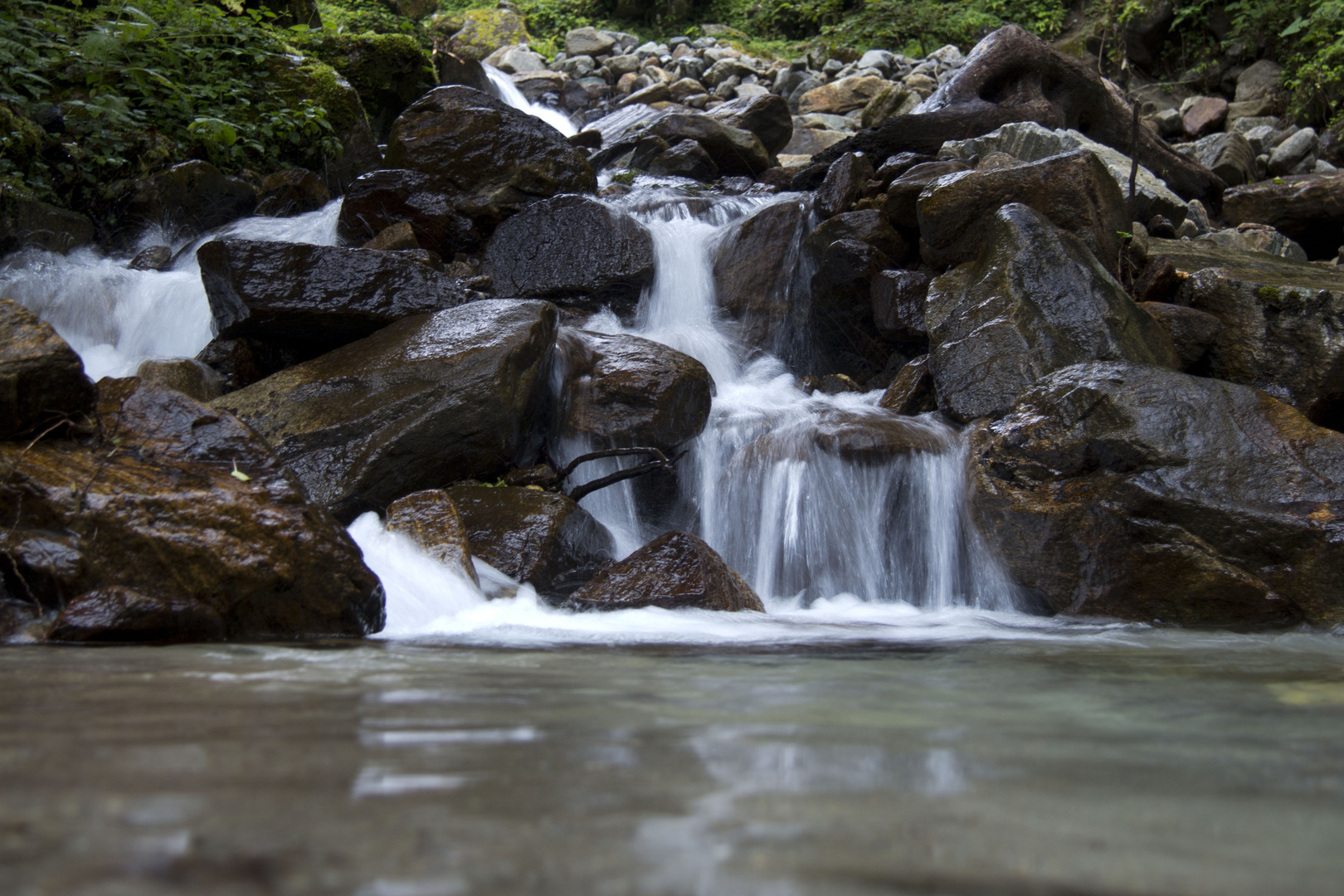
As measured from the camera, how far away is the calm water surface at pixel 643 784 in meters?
0.82

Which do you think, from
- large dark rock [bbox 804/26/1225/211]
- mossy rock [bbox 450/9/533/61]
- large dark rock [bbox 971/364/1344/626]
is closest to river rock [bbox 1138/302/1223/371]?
large dark rock [bbox 971/364/1344/626]

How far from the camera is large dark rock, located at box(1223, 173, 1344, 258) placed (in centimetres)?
930

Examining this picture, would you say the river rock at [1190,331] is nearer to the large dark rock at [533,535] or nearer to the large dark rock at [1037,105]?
the large dark rock at [533,535]

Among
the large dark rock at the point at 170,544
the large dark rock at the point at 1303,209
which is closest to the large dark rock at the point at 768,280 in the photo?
the large dark rock at the point at 170,544

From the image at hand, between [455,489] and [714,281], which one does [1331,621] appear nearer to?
[455,489]

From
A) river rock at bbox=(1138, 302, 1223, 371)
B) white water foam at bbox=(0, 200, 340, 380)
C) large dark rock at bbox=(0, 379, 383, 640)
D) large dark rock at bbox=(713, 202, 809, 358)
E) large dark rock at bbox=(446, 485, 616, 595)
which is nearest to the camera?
large dark rock at bbox=(0, 379, 383, 640)

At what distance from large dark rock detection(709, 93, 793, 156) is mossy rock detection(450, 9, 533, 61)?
11.2m

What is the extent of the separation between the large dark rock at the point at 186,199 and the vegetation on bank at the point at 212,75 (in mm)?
236

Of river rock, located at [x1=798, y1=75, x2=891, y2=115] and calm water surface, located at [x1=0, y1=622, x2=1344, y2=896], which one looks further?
river rock, located at [x1=798, y1=75, x2=891, y2=115]

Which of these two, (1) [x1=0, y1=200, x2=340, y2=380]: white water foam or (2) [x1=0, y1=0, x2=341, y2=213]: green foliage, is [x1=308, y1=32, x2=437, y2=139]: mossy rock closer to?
(2) [x1=0, y1=0, x2=341, y2=213]: green foliage

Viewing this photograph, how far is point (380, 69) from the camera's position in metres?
11.7

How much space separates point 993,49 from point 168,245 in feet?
30.3

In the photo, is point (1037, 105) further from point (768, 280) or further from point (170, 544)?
point (170, 544)

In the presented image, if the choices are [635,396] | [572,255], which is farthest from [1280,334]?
[572,255]
